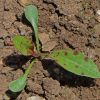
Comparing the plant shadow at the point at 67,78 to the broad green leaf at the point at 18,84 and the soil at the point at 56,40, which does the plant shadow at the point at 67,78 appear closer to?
the soil at the point at 56,40

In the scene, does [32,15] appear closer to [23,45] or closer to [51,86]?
[23,45]

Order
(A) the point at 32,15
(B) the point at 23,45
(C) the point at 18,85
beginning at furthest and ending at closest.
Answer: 1. (A) the point at 32,15
2. (B) the point at 23,45
3. (C) the point at 18,85

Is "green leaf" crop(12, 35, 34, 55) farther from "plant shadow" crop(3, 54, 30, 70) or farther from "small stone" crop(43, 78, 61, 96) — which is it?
"small stone" crop(43, 78, 61, 96)

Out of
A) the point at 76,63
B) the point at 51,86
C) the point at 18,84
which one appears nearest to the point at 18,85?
the point at 18,84

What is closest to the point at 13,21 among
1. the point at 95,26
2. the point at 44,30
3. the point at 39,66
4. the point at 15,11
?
the point at 15,11

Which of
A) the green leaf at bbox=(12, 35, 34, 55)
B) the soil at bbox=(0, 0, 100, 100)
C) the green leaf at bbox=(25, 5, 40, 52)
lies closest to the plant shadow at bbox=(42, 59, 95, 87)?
the soil at bbox=(0, 0, 100, 100)

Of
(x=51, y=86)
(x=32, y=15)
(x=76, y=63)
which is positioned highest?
(x=32, y=15)
